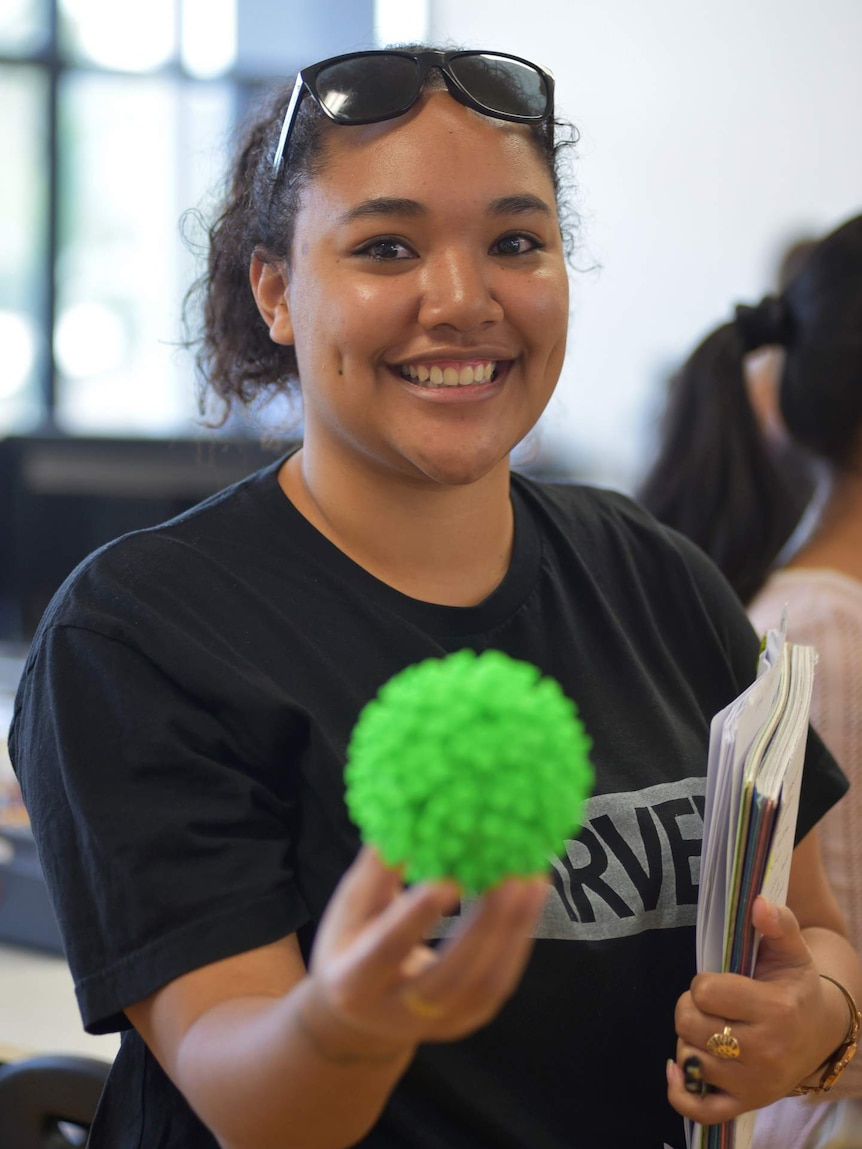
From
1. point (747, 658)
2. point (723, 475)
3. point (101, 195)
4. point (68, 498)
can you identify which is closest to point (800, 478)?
point (723, 475)

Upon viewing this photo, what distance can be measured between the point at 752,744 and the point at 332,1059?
1.13 ft

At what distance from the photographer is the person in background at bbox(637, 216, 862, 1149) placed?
1272 mm

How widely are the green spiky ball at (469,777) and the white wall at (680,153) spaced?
12.9 ft

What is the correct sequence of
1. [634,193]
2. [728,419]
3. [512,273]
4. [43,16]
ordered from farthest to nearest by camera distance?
1. [43,16]
2. [634,193]
3. [728,419]
4. [512,273]

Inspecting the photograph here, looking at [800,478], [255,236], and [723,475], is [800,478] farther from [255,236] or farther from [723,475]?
[255,236]

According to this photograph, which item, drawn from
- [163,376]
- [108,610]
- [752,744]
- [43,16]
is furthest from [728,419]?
[43,16]

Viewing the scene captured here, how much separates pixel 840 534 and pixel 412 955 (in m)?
1.04

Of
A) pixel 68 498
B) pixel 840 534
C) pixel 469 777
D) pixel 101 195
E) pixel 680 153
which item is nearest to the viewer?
pixel 469 777

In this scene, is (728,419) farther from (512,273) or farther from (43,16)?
(43,16)

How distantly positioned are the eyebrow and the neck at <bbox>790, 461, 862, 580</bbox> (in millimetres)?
662

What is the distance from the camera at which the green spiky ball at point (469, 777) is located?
1.62 ft

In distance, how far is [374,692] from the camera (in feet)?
2.89

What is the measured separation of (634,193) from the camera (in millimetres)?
4574

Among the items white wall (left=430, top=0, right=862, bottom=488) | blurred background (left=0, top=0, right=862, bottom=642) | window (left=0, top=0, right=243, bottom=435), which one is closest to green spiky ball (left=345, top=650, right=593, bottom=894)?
blurred background (left=0, top=0, right=862, bottom=642)
